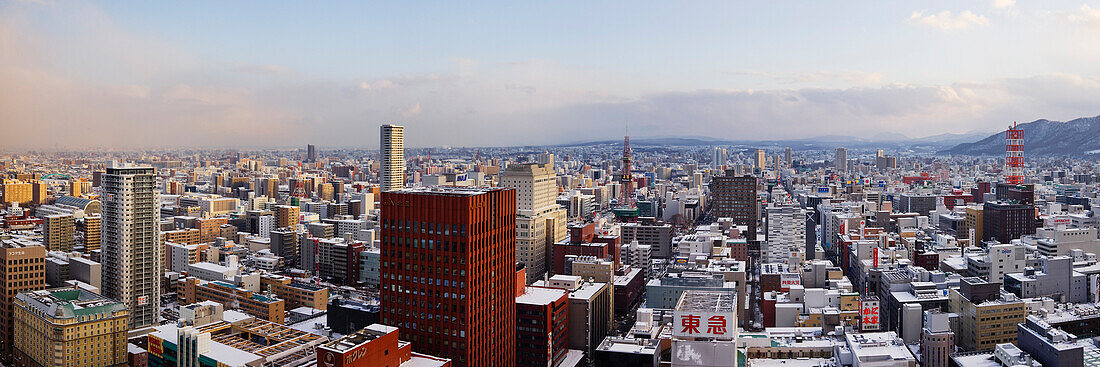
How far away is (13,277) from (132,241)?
183cm

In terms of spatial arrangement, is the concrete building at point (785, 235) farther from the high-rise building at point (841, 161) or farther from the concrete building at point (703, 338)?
the high-rise building at point (841, 161)

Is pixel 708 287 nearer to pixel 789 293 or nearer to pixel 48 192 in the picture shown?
pixel 789 293

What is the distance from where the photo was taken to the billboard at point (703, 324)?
7.66 metres

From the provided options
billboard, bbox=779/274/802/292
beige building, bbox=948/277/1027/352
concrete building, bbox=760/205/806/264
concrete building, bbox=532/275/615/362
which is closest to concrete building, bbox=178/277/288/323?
concrete building, bbox=532/275/615/362

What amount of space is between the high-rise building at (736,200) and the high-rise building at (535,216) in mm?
6370

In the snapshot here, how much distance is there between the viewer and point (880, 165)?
54281 mm

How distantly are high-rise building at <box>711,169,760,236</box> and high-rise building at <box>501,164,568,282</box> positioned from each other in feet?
20.9

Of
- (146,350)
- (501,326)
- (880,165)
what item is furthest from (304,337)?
(880,165)

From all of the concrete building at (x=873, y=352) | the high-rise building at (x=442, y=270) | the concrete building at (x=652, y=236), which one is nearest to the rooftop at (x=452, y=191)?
the high-rise building at (x=442, y=270)

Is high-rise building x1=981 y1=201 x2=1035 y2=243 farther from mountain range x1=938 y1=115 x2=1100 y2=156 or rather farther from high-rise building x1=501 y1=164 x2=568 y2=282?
mountain range x1=938 y1=115 x2=1100 y2=156

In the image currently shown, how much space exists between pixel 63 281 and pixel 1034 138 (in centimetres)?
5334

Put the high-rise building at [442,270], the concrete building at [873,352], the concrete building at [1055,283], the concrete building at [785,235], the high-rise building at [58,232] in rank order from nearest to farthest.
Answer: the high-rise building at [442,270], the concrete building at [873,352], the concrete building at [1055,283], the high-rise building at [58,232], the concrete building at [785,235]

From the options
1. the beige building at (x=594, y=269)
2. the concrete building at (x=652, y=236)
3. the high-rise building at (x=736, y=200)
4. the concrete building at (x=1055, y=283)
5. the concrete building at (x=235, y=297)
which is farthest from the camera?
the high-rise building at (x=736, y=200)

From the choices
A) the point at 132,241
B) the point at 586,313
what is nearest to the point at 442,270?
the point at 586,313
